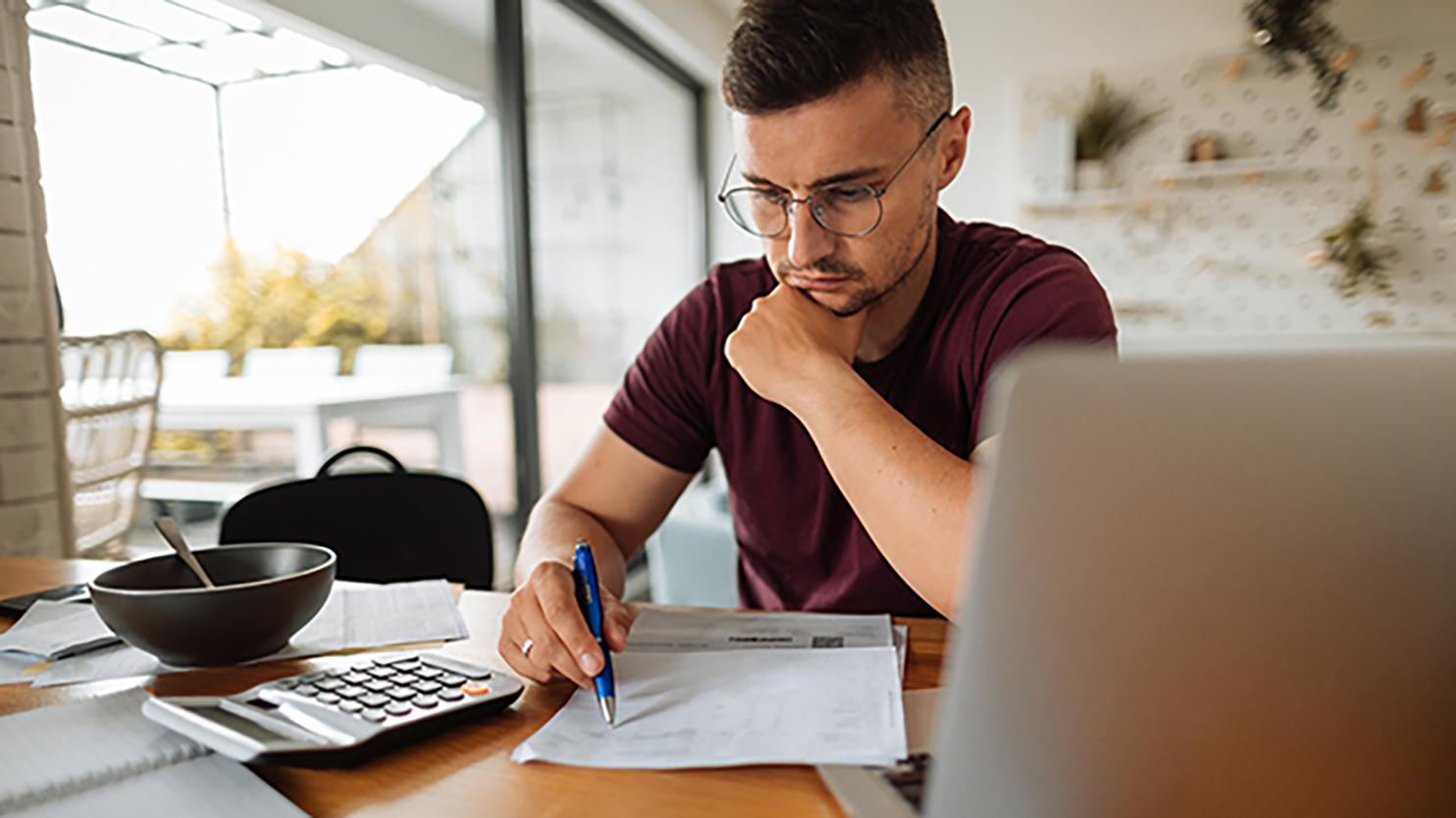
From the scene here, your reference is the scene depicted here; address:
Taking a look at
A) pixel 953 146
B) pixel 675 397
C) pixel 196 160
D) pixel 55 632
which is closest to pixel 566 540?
pixel 675 397

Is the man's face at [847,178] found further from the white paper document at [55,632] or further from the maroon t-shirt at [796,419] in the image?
the white paper document at [55,632]

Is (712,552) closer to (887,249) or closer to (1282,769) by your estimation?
(887,249)

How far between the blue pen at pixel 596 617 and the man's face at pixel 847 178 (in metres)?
0.50

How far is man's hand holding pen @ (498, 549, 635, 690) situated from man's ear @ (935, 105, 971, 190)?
28.4 inches

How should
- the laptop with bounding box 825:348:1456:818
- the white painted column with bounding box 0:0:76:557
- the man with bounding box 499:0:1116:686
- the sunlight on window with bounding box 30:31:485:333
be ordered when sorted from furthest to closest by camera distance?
the sunlight on window with bounding box 30:31:485:333 < the white painted column with bounding box 0:0:76:557 < the man with bounding box 499:0:1116:686 < the laptop with bounding box 825:348:1456:818

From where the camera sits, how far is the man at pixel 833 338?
867 mm

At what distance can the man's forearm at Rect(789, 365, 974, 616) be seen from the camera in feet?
2.51

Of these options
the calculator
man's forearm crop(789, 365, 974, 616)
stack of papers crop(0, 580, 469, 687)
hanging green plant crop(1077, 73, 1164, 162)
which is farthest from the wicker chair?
hanging green plant crop(1077, 73, 1164, 162)

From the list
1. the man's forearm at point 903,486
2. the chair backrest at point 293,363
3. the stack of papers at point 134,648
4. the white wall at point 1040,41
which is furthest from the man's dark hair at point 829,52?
the white wall at point 1040,41

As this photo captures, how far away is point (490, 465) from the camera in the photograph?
268cm

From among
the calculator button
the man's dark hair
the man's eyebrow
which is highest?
the man's dark hair

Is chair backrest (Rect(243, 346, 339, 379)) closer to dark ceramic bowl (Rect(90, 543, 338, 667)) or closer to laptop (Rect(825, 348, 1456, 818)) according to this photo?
dark ceramic bowl (Rect(90, 543, 338, 667))

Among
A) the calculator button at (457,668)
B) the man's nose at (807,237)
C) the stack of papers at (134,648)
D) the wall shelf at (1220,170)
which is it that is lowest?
the stack of papers at (134,648)

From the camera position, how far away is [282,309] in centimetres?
189
